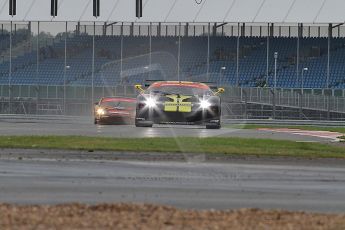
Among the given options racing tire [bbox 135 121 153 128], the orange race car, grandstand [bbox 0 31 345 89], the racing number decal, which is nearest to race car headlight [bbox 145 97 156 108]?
the racing number decal

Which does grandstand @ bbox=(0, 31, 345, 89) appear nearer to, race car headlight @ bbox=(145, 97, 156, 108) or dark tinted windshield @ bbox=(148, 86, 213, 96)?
dark tinted windshield @ bbox=(148, 86, 213, 96)

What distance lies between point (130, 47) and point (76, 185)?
57.0 metres

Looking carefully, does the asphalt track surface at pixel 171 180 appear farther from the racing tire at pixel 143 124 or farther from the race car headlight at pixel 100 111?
the race car headlight at pixel 100 111

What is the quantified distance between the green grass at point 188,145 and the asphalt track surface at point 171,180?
2.99 ft

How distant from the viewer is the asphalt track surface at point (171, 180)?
40.2 feet

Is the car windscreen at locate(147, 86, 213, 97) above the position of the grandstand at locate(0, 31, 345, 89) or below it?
below

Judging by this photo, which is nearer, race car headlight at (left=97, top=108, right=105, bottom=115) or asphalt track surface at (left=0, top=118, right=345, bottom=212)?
asphalt track surface at (left=0, top=118, right=345, bottom=212)

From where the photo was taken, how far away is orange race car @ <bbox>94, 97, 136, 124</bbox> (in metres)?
38.7

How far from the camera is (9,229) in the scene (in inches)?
348

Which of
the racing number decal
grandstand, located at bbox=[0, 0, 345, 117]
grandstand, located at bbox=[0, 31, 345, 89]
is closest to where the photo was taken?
the racing number decal

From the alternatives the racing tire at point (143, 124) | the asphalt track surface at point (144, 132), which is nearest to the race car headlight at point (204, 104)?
the asphalt track surface at point (144, 132)

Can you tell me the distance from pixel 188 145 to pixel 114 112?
48.7 feet

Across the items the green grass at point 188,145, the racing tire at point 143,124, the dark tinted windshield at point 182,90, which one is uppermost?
the dark tinted windshield at point 182,90

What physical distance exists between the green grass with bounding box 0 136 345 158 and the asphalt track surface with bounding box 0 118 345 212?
912 mm
